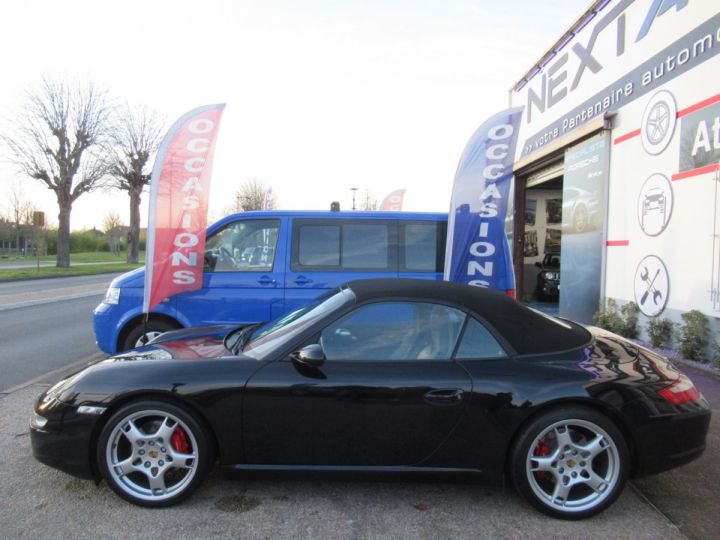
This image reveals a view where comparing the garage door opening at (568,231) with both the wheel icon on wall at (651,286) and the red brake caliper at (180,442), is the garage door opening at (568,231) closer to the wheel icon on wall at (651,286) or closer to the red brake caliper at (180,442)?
the wheel icon on wall at (651,286)

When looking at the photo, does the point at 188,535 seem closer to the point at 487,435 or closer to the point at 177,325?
the point at 487,435

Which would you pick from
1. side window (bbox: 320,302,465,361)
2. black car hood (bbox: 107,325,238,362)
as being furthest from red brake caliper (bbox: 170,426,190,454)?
side window (bbox: 320,302,465,361)

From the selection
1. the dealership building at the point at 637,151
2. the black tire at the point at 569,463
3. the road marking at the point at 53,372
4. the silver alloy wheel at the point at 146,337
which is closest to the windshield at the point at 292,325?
the black tire at the point at 569,463

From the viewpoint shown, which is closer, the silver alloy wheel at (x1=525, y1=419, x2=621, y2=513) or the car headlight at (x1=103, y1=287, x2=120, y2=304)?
the silver alloy wheel at (x1=525, y1=419, x2=621, y2=513)

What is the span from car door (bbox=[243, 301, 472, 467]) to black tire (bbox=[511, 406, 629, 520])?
0.45 meters

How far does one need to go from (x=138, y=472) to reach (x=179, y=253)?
110 inches

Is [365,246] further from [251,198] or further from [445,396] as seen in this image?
[251,198]

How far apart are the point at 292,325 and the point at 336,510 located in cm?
111

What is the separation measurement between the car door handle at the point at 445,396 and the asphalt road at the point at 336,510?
490 mm

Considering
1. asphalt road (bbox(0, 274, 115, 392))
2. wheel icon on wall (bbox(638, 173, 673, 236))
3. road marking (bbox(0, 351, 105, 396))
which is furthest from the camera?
wheel icon on wall (bbox(638, 173, 673, 236))

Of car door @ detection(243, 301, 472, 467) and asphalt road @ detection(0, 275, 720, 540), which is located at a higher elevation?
car door @ detection(243, 301, 472, 467)

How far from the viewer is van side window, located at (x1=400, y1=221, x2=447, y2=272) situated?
5219mm

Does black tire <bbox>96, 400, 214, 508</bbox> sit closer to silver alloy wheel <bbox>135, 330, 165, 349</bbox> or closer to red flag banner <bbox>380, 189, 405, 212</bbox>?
silver alloy wheel <bbox>135, 330, 165, 349</bbox>

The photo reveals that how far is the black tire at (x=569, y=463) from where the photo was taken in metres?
2.65
